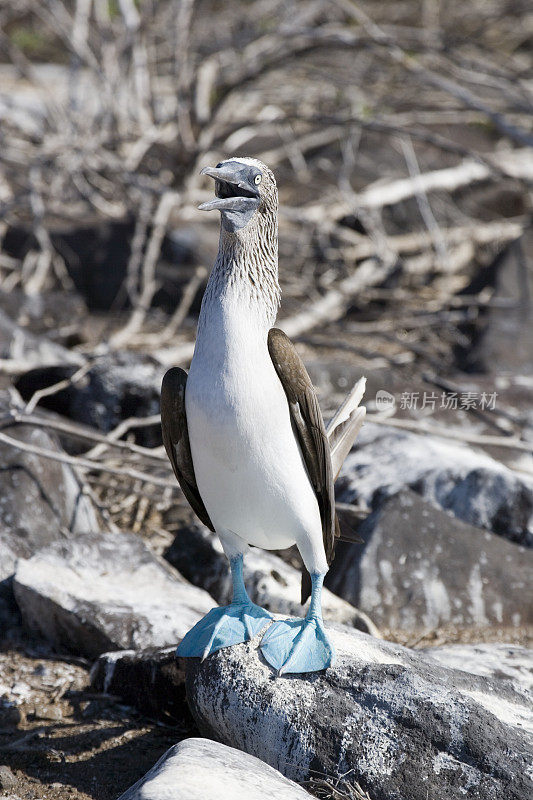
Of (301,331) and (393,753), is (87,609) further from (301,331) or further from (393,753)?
(301,331)

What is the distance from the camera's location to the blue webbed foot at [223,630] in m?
2.76

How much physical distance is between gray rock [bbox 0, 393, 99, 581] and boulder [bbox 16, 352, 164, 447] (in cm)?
79

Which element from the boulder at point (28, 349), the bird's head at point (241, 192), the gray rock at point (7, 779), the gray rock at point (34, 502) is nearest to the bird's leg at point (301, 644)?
the gray rock at point (7, 779)

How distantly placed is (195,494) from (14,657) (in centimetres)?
104

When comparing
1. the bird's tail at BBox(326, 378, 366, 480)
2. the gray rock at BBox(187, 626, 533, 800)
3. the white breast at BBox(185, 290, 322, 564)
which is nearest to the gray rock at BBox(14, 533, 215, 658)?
the gray rock at BBox(187, 626, 533, 800)

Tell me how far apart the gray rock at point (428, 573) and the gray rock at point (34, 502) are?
1226 mm

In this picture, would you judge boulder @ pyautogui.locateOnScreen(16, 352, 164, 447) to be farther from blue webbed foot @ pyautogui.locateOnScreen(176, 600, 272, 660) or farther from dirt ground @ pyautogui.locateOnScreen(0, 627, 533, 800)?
blue webbed foot @ pyautogui.locateOnScreen(176, 600, 272, 660)

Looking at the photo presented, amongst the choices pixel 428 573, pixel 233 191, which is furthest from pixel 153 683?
pixel 233 191

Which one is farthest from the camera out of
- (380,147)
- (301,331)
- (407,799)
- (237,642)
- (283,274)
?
Answer: (380,147)

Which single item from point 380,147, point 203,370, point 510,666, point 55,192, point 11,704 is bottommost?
point 11,704

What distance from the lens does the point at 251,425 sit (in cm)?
257

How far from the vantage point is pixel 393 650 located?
2852 millimetres

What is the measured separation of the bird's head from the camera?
2510 mm

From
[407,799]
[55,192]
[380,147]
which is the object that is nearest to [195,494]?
[407,799]
